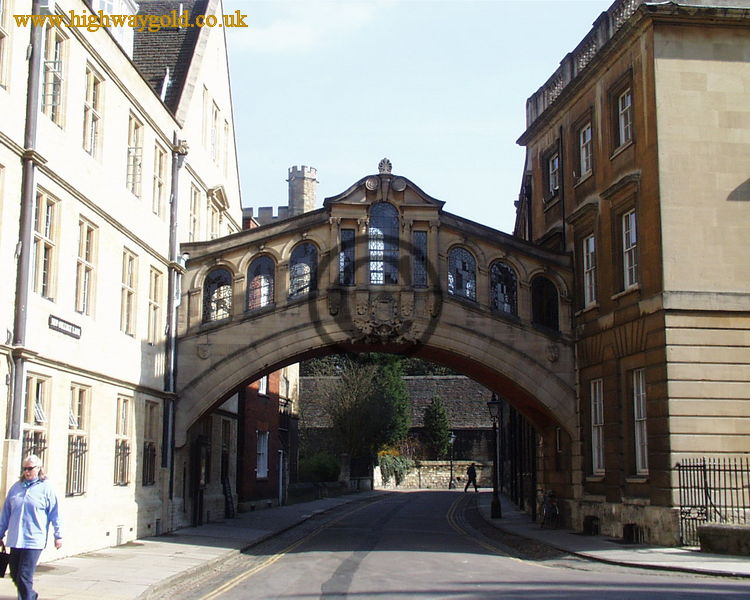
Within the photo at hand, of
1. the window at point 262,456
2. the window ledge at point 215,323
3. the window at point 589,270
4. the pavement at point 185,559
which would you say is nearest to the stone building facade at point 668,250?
the window at point 589,270

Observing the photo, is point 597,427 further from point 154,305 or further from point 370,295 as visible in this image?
point 154,305

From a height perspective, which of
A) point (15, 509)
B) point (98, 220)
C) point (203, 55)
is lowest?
point (15, 509)

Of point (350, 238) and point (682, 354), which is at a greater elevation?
point (350, 238)

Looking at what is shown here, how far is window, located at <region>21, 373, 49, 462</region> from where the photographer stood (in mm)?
16297

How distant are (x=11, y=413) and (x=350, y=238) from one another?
41.5 ft

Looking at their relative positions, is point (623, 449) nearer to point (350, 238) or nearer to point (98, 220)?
point (350, 238)

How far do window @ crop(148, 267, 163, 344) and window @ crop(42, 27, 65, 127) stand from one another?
22.6 ft

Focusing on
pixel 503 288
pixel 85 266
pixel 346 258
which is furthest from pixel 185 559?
pixel 503 288

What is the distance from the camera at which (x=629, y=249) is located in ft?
75.0

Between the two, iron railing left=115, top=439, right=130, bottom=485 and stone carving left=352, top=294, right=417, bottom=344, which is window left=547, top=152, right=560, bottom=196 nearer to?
stone carving left=352, top=294, right=417, bottom=344

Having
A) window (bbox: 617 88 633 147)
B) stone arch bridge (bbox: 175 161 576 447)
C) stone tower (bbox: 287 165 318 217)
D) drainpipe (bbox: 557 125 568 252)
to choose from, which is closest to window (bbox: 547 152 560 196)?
drainpipe (bbox: 557 125 568 252)

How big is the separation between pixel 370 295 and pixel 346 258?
47.2 inches

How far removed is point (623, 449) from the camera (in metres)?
22.6

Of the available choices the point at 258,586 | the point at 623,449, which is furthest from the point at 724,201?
the point at 258,586
